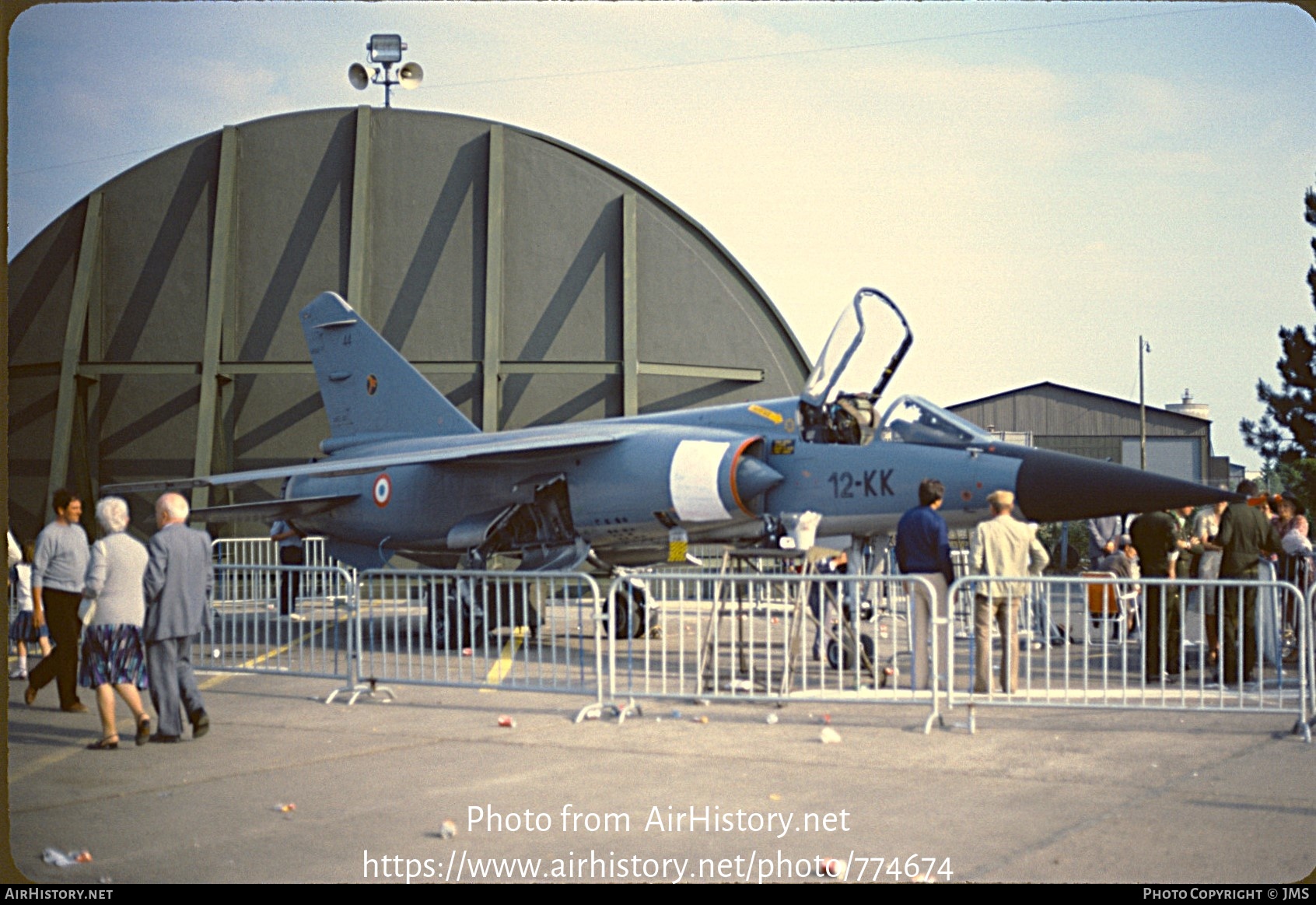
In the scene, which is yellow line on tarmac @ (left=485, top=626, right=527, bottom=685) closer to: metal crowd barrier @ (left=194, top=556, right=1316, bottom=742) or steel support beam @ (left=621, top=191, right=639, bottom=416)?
metal crowd barrier @ (left=194, top=556, right=1316, bottom=742)

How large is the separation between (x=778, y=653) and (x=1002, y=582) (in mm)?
3765

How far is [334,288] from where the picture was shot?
74.7ft

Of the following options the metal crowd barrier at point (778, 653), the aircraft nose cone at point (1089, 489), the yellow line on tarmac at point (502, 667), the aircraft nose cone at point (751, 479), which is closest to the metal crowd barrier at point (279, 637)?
the yellow line on tarmac at point (502, 667)

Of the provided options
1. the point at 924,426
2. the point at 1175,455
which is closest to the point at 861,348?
the point at 924,426

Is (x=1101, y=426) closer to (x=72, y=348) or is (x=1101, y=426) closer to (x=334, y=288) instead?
(x=334, y=288)

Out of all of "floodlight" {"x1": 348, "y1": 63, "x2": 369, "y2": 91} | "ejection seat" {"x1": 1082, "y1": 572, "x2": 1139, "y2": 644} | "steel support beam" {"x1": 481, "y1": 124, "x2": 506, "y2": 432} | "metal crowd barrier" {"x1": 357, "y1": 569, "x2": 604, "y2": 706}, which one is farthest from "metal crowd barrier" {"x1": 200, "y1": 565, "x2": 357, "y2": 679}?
"floodlight" {"x1": 348, "y1": 63, "x2": 369, "y2": 91}

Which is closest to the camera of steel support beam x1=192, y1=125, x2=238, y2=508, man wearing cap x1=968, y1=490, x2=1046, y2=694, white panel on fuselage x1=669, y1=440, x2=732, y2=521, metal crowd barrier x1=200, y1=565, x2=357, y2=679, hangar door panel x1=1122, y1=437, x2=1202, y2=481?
man wearing cap x1=968, y1=490, x2=1046, y2=694

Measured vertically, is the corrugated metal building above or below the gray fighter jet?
above

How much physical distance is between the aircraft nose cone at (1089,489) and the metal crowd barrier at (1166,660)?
72 cm

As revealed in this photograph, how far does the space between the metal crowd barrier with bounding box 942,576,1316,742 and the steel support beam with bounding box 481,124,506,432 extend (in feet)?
38.2

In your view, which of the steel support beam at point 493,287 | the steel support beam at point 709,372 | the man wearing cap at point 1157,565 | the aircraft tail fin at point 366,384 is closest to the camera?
the man wearing cap at point 1157,565

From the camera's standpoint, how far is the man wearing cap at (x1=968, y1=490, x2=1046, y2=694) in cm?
848

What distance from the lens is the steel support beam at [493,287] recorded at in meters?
21.7

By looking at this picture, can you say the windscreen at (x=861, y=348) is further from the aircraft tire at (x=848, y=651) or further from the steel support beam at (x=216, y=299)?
the steel support beam at (x=216, y=299)
